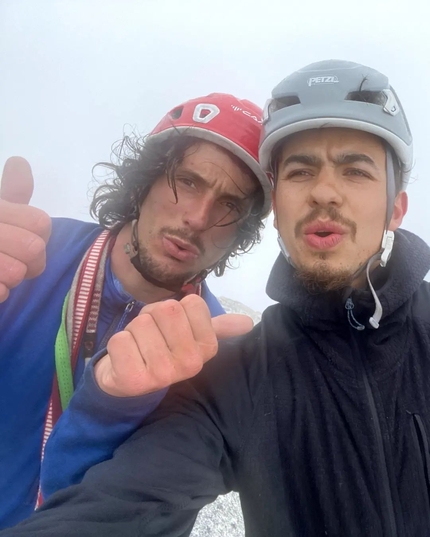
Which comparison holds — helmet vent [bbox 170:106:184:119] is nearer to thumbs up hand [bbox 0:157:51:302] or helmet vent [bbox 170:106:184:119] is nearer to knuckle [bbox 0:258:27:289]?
thumbs up hand [bbox 0:157:51:302]

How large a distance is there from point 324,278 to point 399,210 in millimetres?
892

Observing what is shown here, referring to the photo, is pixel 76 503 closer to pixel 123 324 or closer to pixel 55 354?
pixel 55 354

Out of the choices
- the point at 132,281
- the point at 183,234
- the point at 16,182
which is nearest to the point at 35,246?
the point at 16,182

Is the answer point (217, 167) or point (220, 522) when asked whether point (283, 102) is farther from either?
point (220, 522)

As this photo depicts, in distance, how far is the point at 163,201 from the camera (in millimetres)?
2736

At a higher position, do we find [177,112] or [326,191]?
[177,112]

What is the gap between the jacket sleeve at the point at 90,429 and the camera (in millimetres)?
1344

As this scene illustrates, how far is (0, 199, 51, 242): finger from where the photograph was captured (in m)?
1.51

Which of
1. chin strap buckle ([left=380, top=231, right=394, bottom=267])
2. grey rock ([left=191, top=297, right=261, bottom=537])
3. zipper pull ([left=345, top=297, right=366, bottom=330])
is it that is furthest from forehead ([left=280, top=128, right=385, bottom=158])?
grey rock ([left=191, top=297, right=261, bottom=537])

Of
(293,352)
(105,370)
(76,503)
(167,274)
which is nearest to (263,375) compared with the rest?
(293,352)

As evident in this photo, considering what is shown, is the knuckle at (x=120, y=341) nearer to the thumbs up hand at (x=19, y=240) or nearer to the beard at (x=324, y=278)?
the thumbs up hand at (x=19, y=240)

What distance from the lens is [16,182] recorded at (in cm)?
166

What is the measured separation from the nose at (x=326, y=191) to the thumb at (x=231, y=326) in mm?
892

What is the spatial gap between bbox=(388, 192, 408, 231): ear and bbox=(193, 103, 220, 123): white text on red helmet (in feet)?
5.12
